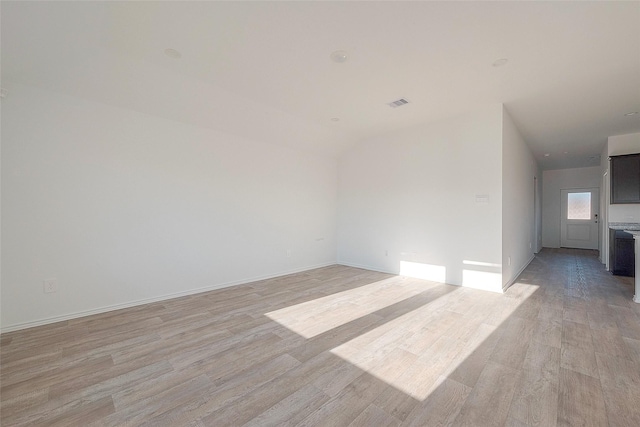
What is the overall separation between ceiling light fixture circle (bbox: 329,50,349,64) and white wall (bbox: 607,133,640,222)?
6244 millimetres

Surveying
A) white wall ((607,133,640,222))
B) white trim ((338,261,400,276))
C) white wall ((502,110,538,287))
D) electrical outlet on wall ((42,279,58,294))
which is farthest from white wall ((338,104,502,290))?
electrical outlet on wall ((42,279,58,294))

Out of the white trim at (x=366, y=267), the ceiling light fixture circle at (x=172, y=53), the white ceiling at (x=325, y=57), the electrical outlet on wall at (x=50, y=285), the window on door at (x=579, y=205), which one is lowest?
the white trim at (x=366, y=267)

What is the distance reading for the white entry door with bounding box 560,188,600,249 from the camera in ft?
26.1

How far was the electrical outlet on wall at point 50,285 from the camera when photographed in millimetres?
2767

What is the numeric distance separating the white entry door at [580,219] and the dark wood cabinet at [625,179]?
4.16m

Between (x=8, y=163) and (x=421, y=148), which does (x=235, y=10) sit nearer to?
(x=8, y=163)

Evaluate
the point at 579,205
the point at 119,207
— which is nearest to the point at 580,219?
the point at 579,205

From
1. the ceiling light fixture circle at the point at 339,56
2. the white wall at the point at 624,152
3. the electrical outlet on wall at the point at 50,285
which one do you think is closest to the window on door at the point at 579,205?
the white wall at the point at 624,152

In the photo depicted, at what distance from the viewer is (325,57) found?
8.53ft

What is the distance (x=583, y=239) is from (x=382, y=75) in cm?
970

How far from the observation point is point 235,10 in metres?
1.99

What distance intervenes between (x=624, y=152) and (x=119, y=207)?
894 cm

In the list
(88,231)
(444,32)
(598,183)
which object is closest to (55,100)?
(88,231)

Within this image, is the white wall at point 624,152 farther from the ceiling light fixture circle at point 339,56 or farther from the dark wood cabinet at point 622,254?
the ceiling light fixture circle at point 339,56
